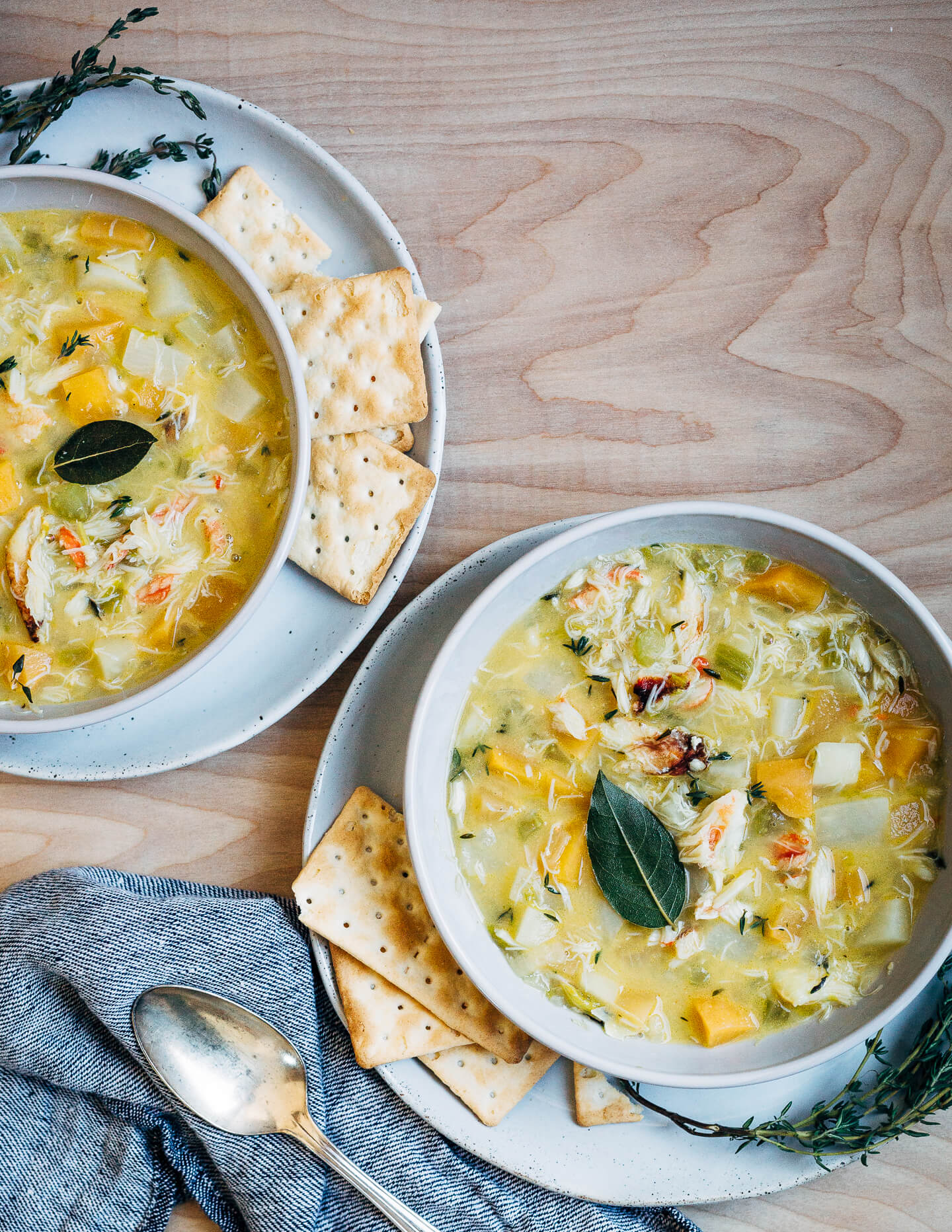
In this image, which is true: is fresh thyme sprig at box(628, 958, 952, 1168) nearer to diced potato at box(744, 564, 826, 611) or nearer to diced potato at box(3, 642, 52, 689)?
diced potato at box(744, 564, 826, 611)

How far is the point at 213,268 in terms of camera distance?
241 centimetres

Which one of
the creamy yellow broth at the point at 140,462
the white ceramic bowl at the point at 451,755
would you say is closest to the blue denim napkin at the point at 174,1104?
the white ceramic bowl at the point at 451,755

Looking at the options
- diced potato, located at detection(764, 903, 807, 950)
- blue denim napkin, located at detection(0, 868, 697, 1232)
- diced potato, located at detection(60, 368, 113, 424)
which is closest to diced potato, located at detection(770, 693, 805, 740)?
diced potato, located at detection(764, 903, 807, 950)

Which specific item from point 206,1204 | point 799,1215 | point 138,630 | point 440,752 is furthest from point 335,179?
point 799,1215

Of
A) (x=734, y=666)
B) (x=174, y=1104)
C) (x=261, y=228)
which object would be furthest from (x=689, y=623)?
(x=174, y=1104)

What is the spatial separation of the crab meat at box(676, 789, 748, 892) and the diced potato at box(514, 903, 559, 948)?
0.39m

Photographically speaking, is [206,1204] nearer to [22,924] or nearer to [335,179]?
[22,924]

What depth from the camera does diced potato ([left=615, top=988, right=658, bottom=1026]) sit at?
2412 millimetres

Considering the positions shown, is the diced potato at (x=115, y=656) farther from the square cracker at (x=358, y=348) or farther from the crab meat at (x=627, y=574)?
the crab meat at (x=627, y=574)

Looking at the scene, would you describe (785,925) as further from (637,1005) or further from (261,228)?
(261,228)

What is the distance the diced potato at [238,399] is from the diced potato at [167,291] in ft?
0.73

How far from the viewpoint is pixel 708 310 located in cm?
267

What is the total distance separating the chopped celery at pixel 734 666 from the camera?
2.37 meters

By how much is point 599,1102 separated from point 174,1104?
1.23 meters
